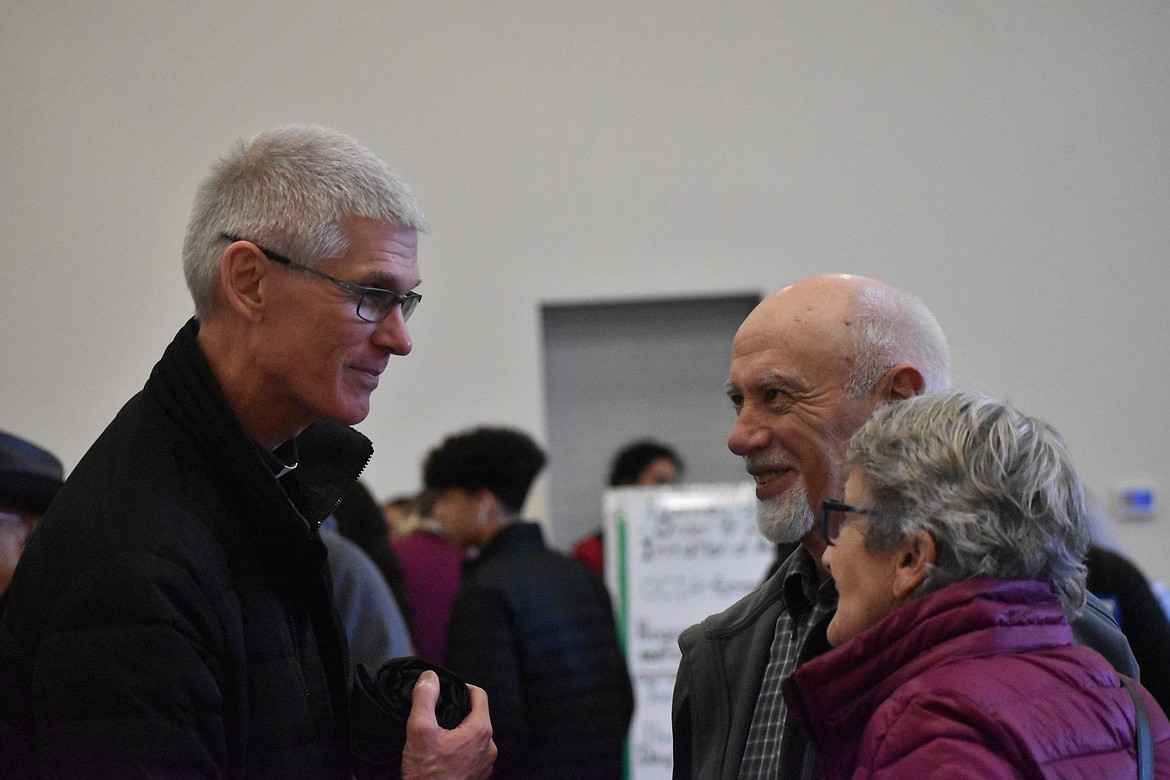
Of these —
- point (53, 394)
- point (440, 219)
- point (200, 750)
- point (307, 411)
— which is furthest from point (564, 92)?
point (200, 750)

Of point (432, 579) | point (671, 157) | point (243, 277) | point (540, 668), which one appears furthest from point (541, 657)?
point (671, 157)

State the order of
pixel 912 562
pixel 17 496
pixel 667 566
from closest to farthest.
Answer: pixel 912 562
pixel 17 496
pixel 667 566

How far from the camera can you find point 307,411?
5.50ft

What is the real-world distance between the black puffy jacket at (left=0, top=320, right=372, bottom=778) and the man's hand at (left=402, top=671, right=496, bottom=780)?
95mm

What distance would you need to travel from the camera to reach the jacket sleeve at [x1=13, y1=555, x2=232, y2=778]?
4.34 feet

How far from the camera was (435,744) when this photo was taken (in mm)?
1653

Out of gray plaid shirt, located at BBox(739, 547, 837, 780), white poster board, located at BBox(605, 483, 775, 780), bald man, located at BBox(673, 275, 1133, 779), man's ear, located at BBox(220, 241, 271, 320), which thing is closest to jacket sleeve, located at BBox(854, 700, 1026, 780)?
gray plaid shirt, located at BBox(739, 547, 837, 780)

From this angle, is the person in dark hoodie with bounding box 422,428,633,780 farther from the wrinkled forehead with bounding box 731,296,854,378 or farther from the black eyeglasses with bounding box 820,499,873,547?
the black eyeglasses with bounding box 820,499,873,547

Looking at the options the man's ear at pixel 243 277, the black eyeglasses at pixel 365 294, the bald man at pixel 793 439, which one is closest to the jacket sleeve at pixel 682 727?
the bald man at pixel 793 439

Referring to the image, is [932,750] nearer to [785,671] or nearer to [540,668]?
[785,671]

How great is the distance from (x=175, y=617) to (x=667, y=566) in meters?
4.36

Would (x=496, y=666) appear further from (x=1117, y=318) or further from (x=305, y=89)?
(x=1117, y=318)

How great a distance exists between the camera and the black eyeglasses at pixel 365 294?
1.62 meters

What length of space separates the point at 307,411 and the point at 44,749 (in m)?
0.54
